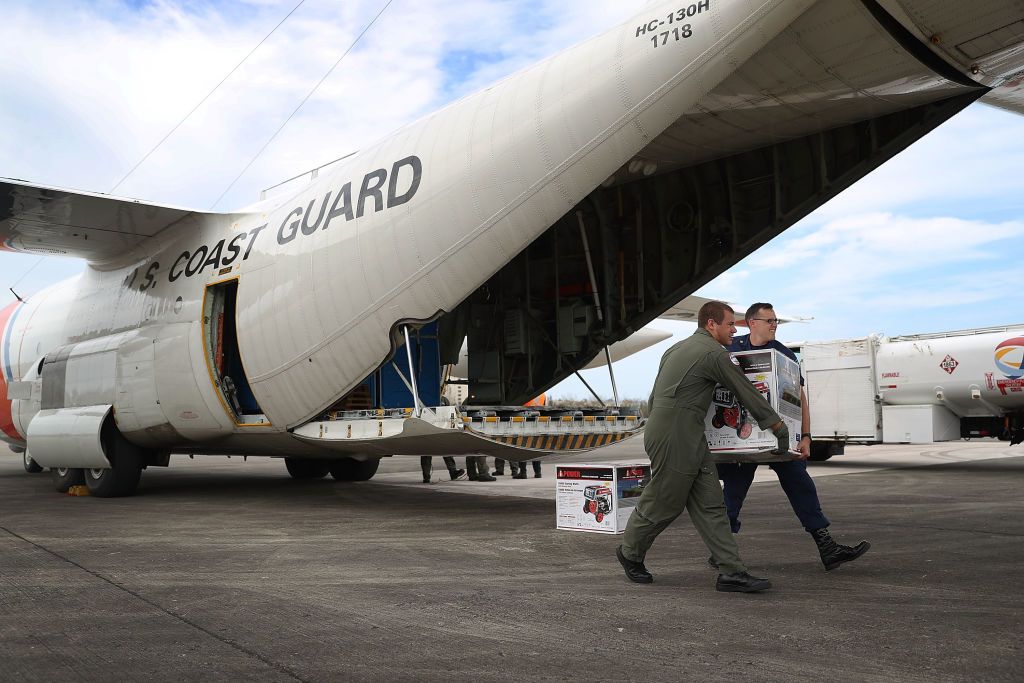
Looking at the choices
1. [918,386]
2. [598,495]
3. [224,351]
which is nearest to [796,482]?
[598,495]

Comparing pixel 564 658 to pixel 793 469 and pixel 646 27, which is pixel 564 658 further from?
pixel 646 27

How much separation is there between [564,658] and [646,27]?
17.3ft

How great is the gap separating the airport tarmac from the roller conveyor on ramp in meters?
0.78

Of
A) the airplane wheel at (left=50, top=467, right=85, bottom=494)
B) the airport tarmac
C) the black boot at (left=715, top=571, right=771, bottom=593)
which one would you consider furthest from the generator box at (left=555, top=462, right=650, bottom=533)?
the airplane wheel at (left=50, top=467, right=85, bottom=494)

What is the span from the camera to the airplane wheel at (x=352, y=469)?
14.5 m

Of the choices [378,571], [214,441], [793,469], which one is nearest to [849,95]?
[793,469]

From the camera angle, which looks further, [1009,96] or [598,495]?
[598,495]

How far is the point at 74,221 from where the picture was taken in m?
10.9

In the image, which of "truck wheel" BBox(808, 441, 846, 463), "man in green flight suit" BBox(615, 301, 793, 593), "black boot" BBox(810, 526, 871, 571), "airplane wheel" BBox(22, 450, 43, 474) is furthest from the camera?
"truck wheel" BBox(808, 441, 846, 463)

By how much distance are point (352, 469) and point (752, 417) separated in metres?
10.1

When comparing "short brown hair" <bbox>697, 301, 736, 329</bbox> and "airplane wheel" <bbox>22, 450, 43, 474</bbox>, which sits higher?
"short brown hair" <bbox>697, 301, 736, 329</bbox>

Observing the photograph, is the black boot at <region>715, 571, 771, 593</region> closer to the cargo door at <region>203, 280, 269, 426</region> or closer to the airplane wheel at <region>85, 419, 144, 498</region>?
the cargo door at <region>203, 280, 269, 426</region>

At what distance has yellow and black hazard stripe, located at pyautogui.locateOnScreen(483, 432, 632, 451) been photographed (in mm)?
8398

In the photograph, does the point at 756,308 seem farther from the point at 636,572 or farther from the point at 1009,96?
the point at 1009,96
